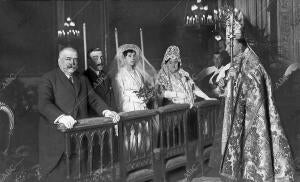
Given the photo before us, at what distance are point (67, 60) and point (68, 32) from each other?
0.36m

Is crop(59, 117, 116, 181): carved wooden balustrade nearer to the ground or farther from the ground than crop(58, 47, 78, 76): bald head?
nearer to the ground

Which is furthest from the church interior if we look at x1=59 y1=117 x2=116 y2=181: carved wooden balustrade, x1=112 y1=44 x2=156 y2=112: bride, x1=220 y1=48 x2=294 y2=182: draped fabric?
x1=220 y1=48 x2=294 y2=182: draped fabric

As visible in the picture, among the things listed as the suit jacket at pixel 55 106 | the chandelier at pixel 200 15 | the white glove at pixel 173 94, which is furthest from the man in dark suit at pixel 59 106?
the chandelier at pixel 200 15

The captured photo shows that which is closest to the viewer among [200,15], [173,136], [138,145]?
[138,145]

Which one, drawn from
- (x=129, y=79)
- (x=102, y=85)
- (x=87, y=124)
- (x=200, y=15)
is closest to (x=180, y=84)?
(x=129, y=79)

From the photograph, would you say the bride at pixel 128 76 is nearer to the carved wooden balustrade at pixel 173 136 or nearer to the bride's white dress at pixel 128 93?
the bride's white dress at pixel 128 93

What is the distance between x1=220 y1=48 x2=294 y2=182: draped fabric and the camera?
4.37m

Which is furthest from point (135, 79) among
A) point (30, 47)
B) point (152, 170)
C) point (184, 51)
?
point (30, 47)

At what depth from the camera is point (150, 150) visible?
4.39 meters

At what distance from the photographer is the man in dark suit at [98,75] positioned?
427cm

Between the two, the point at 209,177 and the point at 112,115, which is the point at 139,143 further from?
the point at 209,177

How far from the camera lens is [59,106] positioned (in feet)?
12.3

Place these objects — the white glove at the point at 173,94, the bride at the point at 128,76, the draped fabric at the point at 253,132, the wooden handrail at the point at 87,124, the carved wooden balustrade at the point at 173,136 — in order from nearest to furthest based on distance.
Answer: the wooden handrail at the point at 87,124, the draped fabric at the point at 253,132, the carved wooden balustrade at the point at 173,136, the bride at the point at 128,76, the white glove at the point at 173,94

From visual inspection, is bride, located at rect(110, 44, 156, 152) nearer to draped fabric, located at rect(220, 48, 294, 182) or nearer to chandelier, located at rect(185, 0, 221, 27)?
chandelier, located at rect(185, 0, 221, 27)
